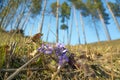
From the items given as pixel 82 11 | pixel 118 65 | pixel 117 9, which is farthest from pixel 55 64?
pixel 82 11

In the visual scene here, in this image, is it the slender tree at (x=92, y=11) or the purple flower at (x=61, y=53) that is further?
the slender tree at (x=92, y=11)

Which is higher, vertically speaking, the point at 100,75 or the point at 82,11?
the point at 82,11

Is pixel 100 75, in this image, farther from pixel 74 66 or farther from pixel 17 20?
pixel 17 20

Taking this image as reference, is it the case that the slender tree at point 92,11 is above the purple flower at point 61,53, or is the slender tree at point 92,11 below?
above

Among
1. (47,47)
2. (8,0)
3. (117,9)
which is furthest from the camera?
(117,9)

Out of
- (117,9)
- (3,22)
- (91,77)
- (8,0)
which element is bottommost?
(91,77)

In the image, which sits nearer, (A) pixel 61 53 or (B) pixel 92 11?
(A) pixel 61 53

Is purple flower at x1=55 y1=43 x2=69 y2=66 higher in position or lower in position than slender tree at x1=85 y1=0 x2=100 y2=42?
lower

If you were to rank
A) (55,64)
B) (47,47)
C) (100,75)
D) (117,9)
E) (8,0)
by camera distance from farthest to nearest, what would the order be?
(117,9)
(100,75)
(55,64)
(47,47)
(8,0)

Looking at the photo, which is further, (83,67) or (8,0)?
(83,67)

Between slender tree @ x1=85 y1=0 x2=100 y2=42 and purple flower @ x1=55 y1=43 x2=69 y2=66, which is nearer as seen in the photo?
purple flower @ x1=55 y1=43 x2=69 y2=66

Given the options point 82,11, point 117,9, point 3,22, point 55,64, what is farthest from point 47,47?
point 82,11
